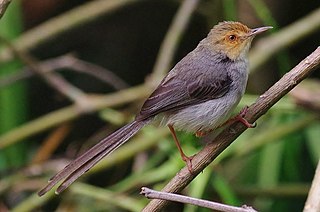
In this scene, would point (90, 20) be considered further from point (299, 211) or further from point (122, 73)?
point (299, 211)

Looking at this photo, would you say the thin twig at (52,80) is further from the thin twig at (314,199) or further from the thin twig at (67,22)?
the thin twig at (314,199)

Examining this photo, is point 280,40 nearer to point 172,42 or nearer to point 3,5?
point 172,42

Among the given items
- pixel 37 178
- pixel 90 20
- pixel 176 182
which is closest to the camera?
pixel 176 182

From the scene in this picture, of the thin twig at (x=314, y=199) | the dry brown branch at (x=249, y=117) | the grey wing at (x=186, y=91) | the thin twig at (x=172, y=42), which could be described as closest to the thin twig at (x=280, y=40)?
the thin twig at (x=172, y=42)

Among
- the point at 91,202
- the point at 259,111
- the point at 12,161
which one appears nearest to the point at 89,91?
the point at 12,161

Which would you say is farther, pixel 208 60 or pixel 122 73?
pixel 122 73

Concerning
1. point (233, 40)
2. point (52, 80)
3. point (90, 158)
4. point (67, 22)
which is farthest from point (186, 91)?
point (67, 22)

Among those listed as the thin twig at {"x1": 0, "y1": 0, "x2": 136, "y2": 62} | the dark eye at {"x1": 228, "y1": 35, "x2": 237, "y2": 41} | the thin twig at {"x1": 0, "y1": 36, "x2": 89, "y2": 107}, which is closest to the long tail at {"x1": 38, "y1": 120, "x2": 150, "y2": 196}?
the dark eye at {"x1": 228, "y1": 35, "x2": 237, "y2": 41}
